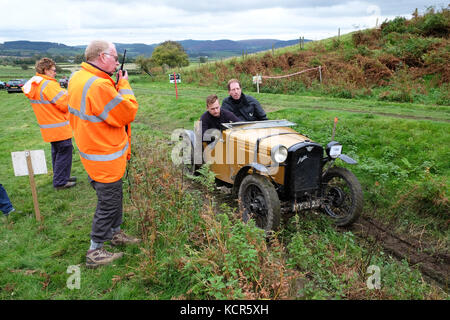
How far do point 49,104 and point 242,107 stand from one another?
12.1ft

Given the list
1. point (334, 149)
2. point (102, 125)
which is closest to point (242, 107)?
point (334, 149)

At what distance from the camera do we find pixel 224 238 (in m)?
3.69

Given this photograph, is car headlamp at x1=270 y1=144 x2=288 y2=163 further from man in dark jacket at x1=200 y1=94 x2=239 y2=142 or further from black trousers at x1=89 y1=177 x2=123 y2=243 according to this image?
black trousers at x1=89 y1=177 x2=123 y2=243

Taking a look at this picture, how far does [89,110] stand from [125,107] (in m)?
0.37

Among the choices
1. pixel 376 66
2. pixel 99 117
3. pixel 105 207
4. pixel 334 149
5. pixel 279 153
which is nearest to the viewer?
pixel 99 117

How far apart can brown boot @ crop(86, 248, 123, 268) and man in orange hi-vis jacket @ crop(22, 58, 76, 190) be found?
9.99 ft

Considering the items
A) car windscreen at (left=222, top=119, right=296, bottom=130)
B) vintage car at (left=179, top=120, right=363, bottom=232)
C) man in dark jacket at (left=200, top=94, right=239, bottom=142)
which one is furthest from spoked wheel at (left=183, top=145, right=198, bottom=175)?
car windscreen at (left=222, top=119, right=296, bottom=130)

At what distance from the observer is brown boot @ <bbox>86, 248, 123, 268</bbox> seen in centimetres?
365

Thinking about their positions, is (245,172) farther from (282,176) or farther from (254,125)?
(254,125)

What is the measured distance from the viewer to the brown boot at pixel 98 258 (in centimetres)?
365

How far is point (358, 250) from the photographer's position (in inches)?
164

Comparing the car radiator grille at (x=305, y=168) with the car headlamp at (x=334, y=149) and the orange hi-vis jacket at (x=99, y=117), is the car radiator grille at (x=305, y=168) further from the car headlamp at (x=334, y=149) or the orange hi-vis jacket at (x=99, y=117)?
the orange hi-vis jacket at (x=99, y=117)
